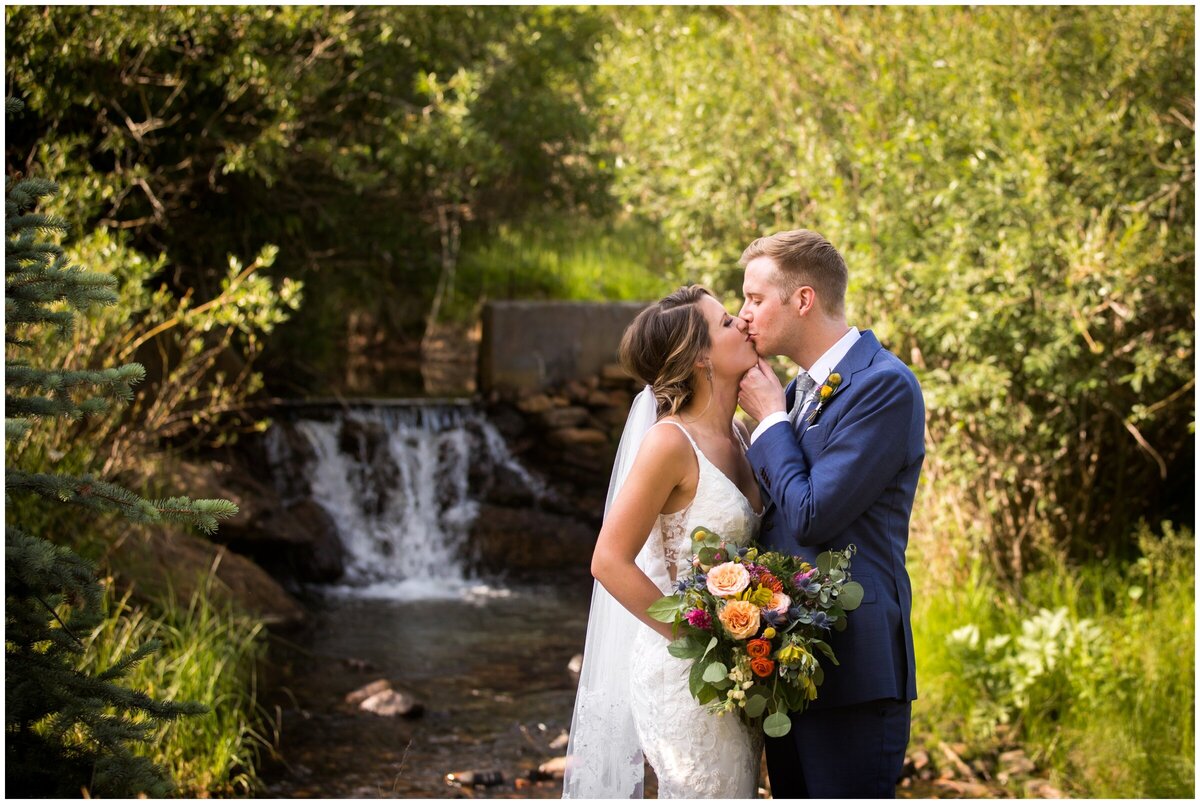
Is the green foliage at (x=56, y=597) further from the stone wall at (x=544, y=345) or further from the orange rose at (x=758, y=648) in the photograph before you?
the stone wall at (x=544, y=345)

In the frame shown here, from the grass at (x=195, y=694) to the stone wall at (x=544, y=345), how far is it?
6936 millimetres

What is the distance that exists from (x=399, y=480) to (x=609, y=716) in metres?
9.08

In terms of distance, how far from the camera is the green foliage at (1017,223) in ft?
20.0

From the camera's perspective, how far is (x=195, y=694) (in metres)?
5.84

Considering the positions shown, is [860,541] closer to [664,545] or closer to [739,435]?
[664,545]

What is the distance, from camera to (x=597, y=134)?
44.8ft

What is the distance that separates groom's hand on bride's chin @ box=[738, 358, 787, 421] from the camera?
3.31m

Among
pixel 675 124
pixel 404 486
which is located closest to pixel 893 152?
pixel 675 124

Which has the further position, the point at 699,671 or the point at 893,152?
the point at 893,152

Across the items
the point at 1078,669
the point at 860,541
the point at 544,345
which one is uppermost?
the point at 860,541

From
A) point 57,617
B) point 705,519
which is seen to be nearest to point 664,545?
point 705,519

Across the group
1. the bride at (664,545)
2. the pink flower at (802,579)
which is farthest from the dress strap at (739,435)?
the pink flower at (802,579)

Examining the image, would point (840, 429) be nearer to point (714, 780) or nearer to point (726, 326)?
point (726, 326)

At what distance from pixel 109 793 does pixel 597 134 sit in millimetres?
11260
